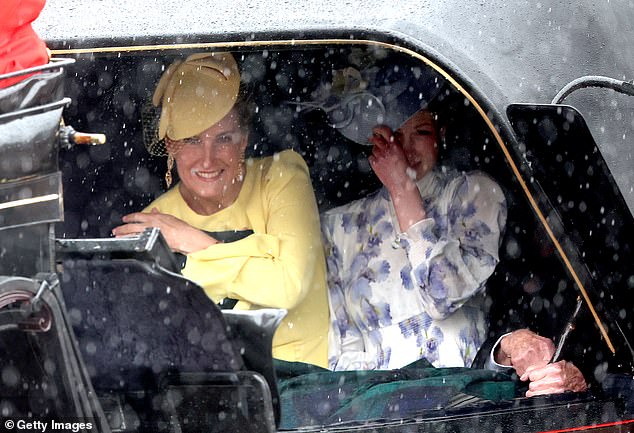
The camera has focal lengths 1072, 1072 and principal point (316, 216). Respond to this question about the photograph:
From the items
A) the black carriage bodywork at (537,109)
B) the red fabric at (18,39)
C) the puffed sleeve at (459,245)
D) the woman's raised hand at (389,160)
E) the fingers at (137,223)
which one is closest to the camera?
the red fabric at (18,39)

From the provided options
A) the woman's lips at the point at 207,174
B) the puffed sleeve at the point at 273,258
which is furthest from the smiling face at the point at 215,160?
the puffed sleeve at the point at 273,258

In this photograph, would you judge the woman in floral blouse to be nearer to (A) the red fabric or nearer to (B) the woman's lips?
(B) the woman's lips

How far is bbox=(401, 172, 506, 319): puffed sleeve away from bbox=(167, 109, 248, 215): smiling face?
56 centimetres

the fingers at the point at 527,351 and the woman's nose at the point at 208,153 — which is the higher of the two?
the woman's nose at the point at 208,153

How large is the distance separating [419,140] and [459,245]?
1.15 feet

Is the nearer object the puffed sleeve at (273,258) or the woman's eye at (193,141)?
the puffed sleeve at (273,258)

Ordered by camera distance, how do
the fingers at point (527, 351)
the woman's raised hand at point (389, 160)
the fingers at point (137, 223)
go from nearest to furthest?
the fingers at point (527, 351) < the woman's raised hand at point (389, 160) < the fingers at point (137, 223)

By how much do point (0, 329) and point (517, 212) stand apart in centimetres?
159

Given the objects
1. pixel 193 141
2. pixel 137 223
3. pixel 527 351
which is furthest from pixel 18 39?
pixel 527 351

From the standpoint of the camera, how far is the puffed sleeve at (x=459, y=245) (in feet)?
9.95

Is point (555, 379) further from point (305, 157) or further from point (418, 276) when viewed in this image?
point (305, 157)

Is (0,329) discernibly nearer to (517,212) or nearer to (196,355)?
(196,355)

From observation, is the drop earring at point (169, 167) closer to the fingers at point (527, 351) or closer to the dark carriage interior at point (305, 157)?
the dark carriage interior at point (305, 157)

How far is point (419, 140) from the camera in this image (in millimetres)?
3213
